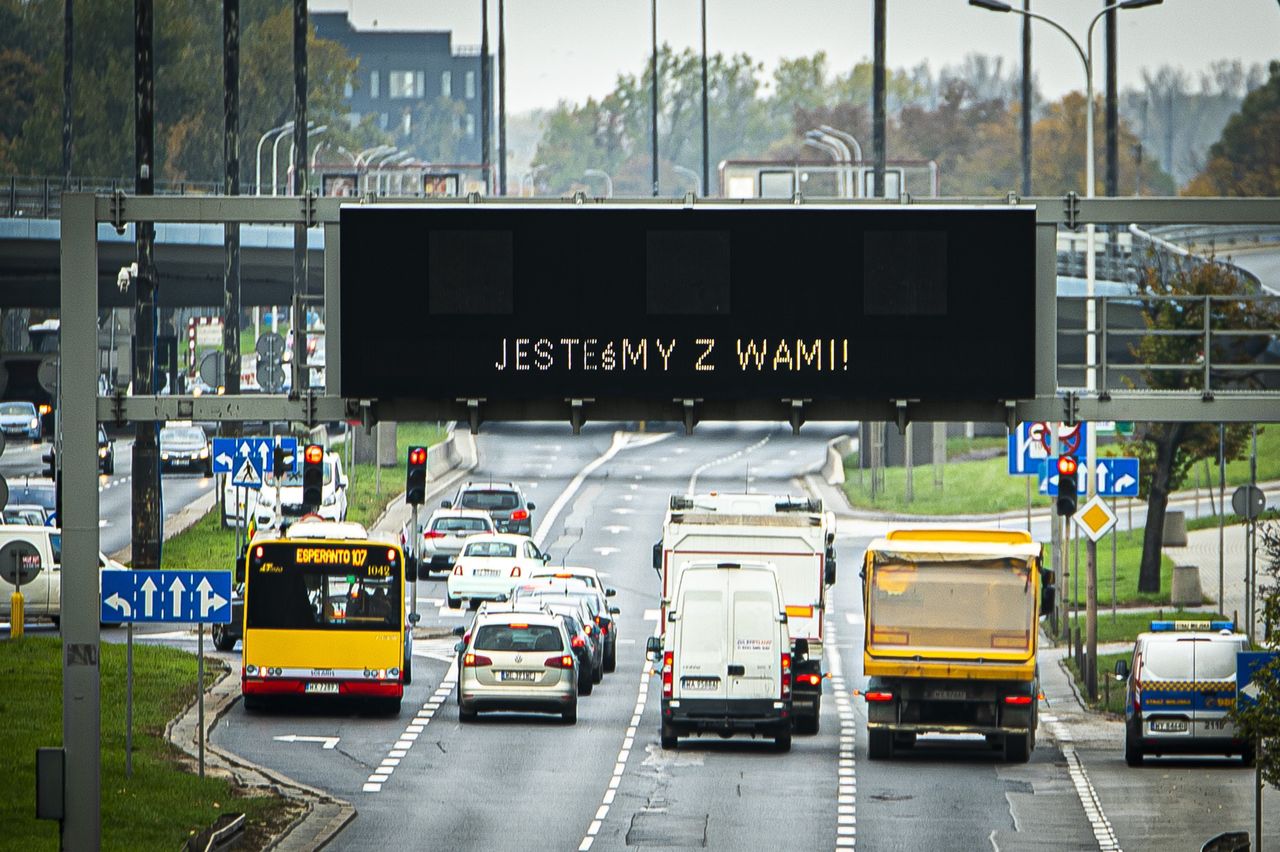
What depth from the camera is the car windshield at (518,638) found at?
34.8m

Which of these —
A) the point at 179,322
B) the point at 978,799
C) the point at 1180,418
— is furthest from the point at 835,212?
the point at 179,322

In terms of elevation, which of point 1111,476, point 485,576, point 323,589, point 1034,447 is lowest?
point 485,576

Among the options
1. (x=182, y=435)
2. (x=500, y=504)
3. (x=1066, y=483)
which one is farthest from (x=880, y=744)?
(x=182, y=435)

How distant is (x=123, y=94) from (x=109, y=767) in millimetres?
115602

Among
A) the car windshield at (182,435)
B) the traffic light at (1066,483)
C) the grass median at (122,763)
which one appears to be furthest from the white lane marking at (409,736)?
the car windshield at (182,435)

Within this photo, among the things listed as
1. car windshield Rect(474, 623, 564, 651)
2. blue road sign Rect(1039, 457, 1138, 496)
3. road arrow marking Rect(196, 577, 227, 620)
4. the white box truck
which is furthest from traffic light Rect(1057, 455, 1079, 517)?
road arrow marking Rect(196, 577, 227, 620)

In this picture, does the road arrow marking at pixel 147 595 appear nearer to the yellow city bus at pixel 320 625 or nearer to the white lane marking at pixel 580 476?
the yellow city bus at pixel 320 625

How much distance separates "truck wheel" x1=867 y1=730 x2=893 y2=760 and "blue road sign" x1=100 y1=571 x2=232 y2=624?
9774 millimetres

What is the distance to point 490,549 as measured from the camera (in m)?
52.5

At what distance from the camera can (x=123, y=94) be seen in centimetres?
13962

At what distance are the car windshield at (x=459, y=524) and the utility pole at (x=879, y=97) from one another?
1774 centimetres

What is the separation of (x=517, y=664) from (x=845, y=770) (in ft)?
18.1

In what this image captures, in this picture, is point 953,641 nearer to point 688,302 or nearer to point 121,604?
point 121,604

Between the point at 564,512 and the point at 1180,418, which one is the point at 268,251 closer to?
the point at 564,512
